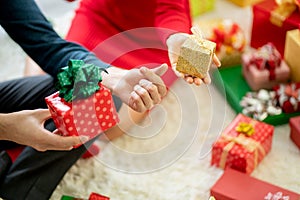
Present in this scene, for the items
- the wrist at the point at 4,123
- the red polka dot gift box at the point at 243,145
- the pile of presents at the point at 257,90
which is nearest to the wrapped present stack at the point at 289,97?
the pile of presents at the point at 257,90

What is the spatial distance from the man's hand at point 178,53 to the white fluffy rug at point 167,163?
0.20 metres

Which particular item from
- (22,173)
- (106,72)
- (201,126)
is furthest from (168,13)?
(22,173)

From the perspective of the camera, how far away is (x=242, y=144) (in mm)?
1235

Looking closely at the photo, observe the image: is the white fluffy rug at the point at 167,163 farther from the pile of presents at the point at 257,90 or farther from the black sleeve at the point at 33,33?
the black sleeve at the point at 33,33

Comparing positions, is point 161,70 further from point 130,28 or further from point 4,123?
point 130,28

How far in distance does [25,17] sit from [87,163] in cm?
38

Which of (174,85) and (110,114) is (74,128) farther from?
(174,85)

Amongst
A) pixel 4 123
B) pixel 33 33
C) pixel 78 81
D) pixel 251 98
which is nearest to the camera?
pixel 78 81

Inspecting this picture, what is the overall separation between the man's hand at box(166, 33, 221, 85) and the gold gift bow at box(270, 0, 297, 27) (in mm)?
590

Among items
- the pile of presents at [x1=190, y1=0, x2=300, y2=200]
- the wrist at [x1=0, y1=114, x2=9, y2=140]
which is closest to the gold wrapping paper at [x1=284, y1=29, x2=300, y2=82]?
the pile of presents at [x1=190, y1=0, x2=300, y2=200]

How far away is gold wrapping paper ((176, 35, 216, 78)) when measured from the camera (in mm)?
862

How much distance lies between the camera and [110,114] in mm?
927

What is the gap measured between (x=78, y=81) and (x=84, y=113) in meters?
0.06

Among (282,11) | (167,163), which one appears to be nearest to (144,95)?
(167,163)
